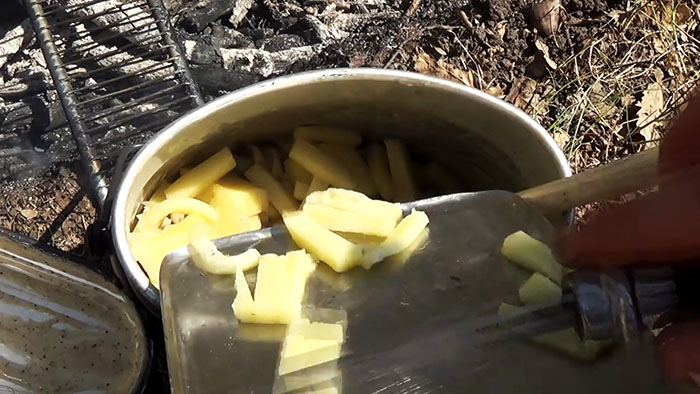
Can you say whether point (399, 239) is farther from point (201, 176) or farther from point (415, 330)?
point (201, 176)

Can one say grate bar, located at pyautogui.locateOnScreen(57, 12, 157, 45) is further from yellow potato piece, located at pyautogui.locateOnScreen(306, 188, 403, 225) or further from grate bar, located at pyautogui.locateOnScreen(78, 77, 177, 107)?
yellow potato piece, located at pyautogui.locateOnScreen(306, 188, 403, 225)

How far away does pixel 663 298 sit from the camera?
2.49 feet

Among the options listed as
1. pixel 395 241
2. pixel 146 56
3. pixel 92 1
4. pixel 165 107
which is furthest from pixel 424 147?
pixel 92 1

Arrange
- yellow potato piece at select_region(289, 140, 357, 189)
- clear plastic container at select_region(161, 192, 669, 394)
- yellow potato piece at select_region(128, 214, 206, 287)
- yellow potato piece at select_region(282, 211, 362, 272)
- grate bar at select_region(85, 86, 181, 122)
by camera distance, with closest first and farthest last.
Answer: clear plastic container at select_region(161, 192, 669, 394)
yellow potato piece at select_region(282, 211, 362, 272)
yellow potato piece at select_region(128, 214, 206, 287)
yellow potato piece at select_region(289, 140, 357, 189)
grate bar at select_region(85, 86, 181, 122)

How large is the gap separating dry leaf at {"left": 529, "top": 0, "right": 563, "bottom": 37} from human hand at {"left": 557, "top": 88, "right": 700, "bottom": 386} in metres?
0.91

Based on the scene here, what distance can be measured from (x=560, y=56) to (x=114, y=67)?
0.83 meters

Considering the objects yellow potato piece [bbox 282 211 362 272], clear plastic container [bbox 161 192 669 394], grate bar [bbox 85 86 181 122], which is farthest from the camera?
grate bar [bbox 85 86 181 122]

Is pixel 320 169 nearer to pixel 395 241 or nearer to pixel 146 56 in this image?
pixel 395 241

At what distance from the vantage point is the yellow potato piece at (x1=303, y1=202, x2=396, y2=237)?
1029 millimetres

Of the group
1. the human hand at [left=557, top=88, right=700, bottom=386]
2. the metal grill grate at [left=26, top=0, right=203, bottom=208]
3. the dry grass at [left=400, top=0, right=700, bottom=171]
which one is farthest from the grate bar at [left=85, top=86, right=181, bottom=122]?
the human hand at [left=557, top=88, right=700, bottom=386]

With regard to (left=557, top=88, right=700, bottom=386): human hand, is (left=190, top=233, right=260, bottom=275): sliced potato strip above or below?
below

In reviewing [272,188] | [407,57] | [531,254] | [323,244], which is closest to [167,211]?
[272,188]

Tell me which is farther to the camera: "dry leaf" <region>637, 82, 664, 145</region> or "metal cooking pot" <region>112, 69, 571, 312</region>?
"dry leaf" <region>637, 82, 664, 145</region>

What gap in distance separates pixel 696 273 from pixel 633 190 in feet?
0.69
